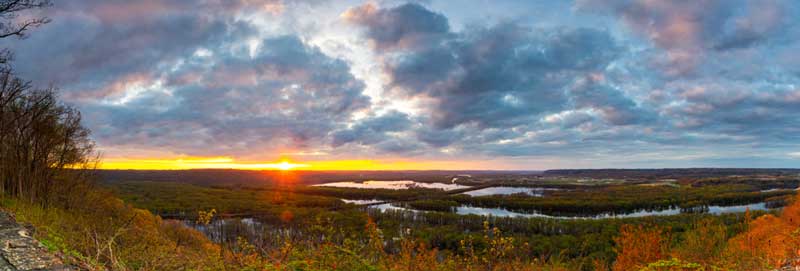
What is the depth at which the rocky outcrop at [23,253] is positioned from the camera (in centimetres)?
698

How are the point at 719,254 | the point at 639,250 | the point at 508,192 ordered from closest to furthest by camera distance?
the point at 639,250
the point at 719,254
the point at 508,192

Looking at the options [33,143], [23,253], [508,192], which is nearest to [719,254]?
[23,253]

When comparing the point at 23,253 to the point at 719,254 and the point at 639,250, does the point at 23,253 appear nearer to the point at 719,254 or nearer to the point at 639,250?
the point at 639,250

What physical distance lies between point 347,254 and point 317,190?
139 meters

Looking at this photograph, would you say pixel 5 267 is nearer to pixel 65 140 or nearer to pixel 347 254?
pixel 347 254

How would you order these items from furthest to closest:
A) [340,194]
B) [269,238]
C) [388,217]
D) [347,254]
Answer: [340,194] → [388,217] → [269,238] → [347,254]

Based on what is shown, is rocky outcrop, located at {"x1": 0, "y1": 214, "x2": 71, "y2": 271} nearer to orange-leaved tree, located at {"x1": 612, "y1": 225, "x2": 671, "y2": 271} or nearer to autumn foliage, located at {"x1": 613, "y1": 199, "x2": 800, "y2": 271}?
autumn foliage, located at {"x1": 613, "y1": 199, "x2": 800, "y2": 271}

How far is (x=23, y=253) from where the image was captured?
780 centimetres

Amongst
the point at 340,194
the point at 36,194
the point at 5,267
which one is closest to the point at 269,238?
the point at 5,267

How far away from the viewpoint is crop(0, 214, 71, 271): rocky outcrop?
275 inches

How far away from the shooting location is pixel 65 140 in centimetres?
2025

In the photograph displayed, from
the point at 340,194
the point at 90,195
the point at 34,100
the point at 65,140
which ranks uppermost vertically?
the point at 34,100

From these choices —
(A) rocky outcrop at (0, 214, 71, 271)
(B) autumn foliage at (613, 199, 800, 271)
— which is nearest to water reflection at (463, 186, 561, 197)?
(B) autumn foliage at (613, 199, 800, 271)

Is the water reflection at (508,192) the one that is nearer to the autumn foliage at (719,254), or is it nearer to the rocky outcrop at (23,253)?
Answer: the autumn foliage at (719,254)
